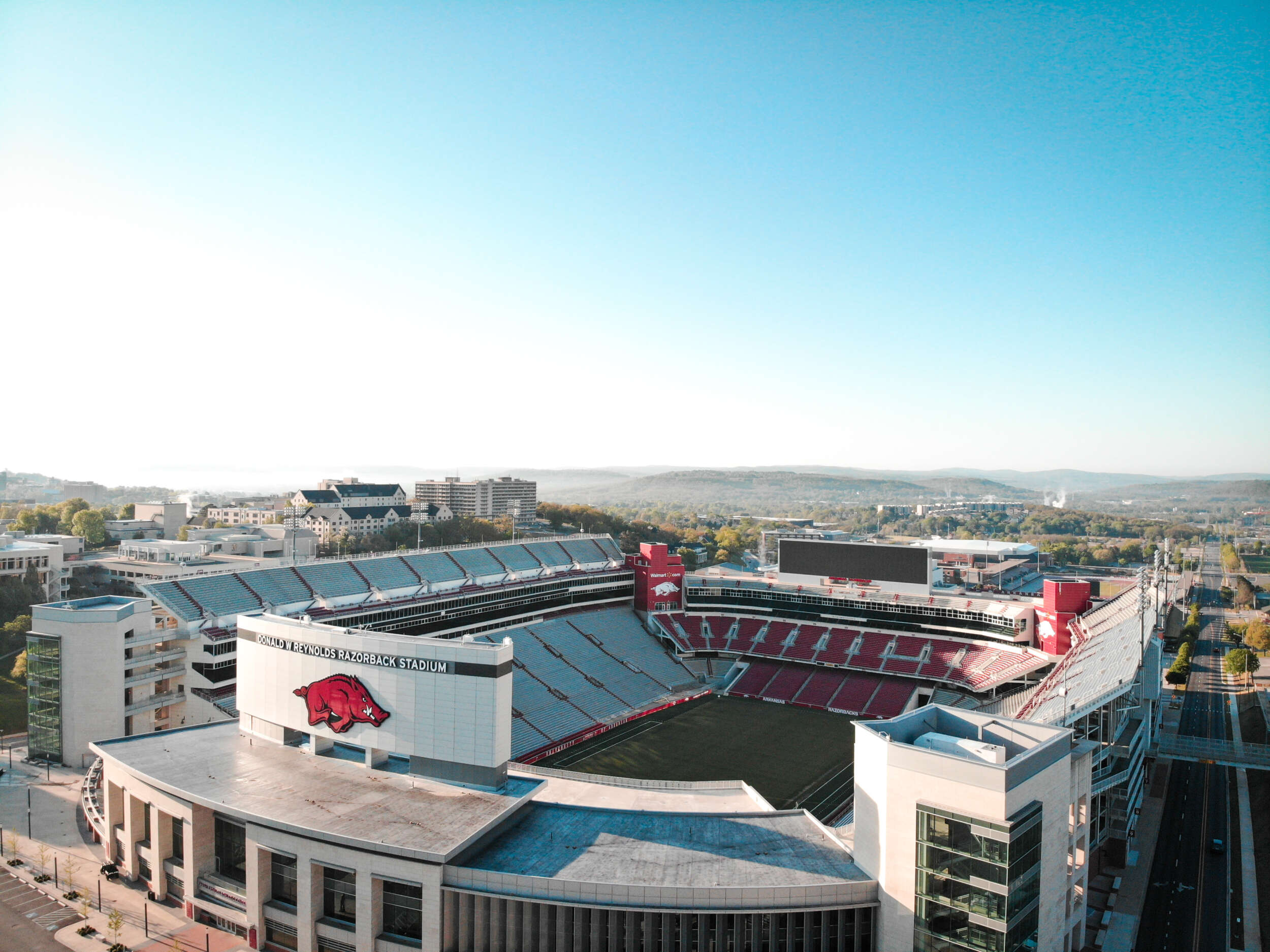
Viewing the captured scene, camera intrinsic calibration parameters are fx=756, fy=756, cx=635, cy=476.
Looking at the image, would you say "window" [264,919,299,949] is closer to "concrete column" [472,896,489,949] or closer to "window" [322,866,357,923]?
"window" [322,866,357,923]

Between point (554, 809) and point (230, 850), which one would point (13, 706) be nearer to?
point (230, 850)

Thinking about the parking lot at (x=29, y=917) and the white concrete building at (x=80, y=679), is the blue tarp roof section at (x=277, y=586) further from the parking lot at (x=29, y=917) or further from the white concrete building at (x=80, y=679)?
the parking lot at (x=29, y=917)

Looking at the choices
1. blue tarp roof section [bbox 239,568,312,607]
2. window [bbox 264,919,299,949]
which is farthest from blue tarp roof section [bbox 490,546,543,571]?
window [bbox 264,919,299,949]

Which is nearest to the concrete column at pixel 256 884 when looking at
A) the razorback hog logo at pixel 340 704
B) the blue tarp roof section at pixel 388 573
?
the razorback hog logo at pixel 340 704

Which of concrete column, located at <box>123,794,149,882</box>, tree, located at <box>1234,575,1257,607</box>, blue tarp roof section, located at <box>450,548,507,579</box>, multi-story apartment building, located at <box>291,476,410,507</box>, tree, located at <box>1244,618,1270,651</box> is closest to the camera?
concrete column, located at <box>123,794,149,882</box>

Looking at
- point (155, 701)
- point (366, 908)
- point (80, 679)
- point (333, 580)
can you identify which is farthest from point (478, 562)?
point (366, 908)

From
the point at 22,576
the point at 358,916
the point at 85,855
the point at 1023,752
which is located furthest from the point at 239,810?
the point at 22,576
